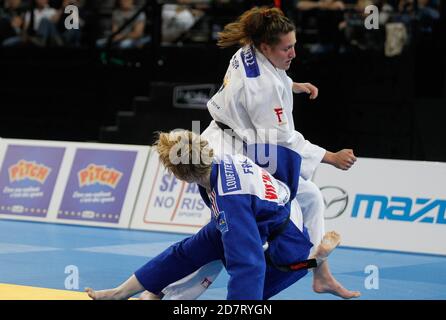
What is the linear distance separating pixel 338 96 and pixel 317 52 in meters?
0.65

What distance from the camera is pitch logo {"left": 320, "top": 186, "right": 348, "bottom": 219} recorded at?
10.4 meters

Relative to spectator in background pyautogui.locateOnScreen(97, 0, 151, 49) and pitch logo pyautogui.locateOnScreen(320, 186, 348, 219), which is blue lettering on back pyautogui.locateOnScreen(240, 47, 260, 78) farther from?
spectator in background pyautogui.locateOnScreen(97, 0, 151, 49)

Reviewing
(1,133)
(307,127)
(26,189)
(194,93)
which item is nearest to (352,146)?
(307,127)

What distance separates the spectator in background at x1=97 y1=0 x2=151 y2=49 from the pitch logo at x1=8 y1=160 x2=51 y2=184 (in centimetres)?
310

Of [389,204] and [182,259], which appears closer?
[182,259]

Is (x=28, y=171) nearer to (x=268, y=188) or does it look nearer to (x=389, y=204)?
(x=389, y=204)

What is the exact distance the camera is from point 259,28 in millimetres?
6578

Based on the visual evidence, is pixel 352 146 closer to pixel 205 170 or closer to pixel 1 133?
pixel 1 133

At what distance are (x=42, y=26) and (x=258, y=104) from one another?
954 centimetres

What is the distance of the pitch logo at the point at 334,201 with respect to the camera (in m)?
10.4

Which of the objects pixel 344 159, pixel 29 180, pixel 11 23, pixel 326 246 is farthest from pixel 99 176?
pixel 326 246

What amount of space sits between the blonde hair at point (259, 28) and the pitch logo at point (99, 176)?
5.09 metres

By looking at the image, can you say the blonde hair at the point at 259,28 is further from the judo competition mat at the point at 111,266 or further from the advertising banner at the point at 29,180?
the advertising banner at the point at 29,180
